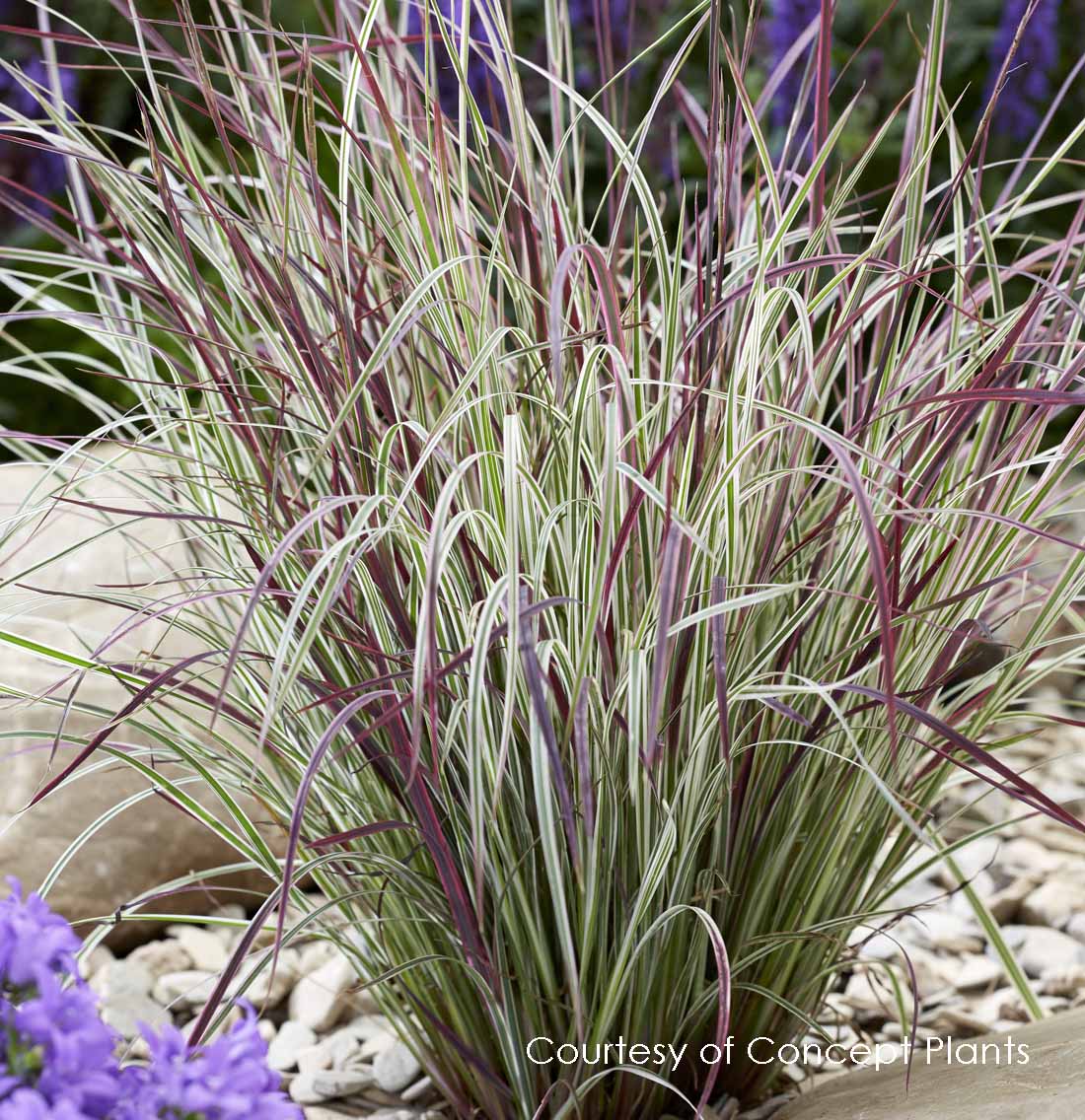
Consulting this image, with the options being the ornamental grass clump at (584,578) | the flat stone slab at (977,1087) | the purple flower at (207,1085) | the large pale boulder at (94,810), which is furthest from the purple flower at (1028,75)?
the purple flower at (207,1085)

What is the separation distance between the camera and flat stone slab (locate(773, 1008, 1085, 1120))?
73 cm

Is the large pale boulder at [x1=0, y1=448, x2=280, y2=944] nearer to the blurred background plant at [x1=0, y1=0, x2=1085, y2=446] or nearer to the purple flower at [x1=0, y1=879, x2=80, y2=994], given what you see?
the purple flower at [x1=0, y1=879, x2=80, y2=994]

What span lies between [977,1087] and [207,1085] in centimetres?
54

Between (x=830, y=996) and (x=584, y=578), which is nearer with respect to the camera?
(x=584, y=578)

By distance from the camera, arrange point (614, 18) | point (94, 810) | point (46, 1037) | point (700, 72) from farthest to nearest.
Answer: point (700, 72), point (614, 18), point (94, 810), point (46, 1037)

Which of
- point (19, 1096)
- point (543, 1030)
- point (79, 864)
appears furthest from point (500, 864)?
point (79, 864)

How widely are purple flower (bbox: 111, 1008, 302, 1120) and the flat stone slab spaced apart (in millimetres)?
451

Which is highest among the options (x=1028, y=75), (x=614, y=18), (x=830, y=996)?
(x=614, y=18)

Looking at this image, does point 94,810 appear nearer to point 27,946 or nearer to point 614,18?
point 27,946

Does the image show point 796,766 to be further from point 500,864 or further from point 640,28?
point 640,28

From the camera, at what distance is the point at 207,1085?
19.2 inches

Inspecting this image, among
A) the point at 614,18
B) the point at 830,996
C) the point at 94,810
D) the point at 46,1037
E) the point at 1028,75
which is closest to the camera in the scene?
the point at 46,1037

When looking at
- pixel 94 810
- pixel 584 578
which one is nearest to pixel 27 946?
pixel 584 578

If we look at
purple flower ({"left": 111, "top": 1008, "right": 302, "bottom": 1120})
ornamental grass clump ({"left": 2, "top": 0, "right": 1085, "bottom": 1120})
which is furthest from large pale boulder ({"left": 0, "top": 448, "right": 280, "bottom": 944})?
purple flower ({"left": 111, "top": 1008, "right": 302, "bottom": 1120})
